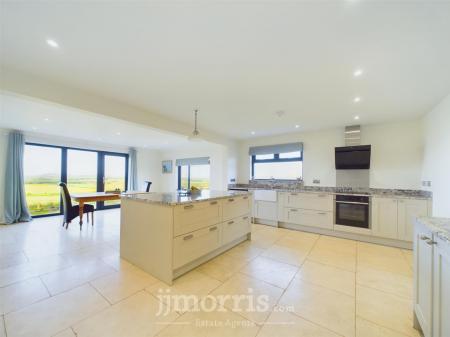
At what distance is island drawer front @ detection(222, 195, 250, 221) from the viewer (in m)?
2.79

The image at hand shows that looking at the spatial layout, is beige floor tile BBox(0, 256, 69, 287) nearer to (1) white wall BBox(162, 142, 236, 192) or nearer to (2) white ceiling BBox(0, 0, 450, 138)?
A: (2) white ceiling BBox(0, 0, 450, 138)

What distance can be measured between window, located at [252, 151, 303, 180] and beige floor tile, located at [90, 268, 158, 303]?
3763 millimetres

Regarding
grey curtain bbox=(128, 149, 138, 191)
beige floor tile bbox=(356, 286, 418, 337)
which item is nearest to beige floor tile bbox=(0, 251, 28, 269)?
beige floor tile bbox=(356, 286, 418, 337)

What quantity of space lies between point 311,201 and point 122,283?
3.54 metres

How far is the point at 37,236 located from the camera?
3.44 meters

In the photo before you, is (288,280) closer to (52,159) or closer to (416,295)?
(416,295)

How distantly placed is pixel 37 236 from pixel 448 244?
534 centimetres

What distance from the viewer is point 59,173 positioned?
17.4 ft

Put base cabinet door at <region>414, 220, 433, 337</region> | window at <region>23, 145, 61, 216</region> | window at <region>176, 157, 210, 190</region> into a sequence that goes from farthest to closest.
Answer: window at <region>176, 157, 210, 190</region> → window at <region>23, 145, 61, 216</region> → base cabinet door at <region>414, 220, 433, 337</region>

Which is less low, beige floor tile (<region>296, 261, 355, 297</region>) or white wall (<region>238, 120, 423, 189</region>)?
white wall (<region>238, 120, 423, 189</region>)

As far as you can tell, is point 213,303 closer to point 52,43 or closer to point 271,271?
point 271,271

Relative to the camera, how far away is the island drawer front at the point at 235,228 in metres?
2.77

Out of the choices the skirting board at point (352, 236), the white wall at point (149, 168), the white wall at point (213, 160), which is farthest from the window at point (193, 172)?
the skirting board at point (352, 236)

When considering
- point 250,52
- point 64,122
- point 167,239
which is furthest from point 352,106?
point 64,122
